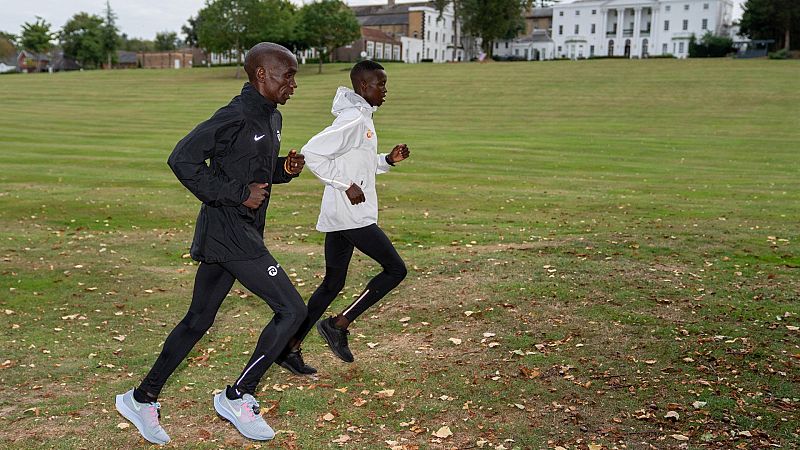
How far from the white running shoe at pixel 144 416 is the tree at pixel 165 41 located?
640ft

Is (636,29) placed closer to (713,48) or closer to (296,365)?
(713,48)

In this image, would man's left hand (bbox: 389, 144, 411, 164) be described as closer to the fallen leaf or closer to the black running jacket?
the black running jacket

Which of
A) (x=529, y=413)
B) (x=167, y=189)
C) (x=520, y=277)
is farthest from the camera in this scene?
(x=167, y=189)

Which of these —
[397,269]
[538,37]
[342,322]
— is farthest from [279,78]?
[538,37]

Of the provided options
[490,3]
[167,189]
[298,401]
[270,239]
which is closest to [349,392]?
[298,401]

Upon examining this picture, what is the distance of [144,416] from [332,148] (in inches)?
110

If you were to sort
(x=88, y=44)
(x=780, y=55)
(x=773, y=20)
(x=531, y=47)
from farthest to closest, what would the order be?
(x=531, y=47) < (x=88, y=44) < (x=773, y=20) < (x=780, y=55)

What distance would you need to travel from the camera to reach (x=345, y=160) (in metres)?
7.08

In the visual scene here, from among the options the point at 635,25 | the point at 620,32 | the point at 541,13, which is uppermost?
the point at 541,13

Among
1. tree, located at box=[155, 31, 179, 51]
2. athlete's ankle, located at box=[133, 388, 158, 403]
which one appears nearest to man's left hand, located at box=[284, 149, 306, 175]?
athlete's ankle, located at box=[133, 388, 158, 403]

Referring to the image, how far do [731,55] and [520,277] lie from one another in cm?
10430

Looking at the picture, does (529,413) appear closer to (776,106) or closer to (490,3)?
(776,106)

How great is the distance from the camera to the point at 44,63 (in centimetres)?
15650

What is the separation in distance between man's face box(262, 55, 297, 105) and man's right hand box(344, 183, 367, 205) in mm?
1375
